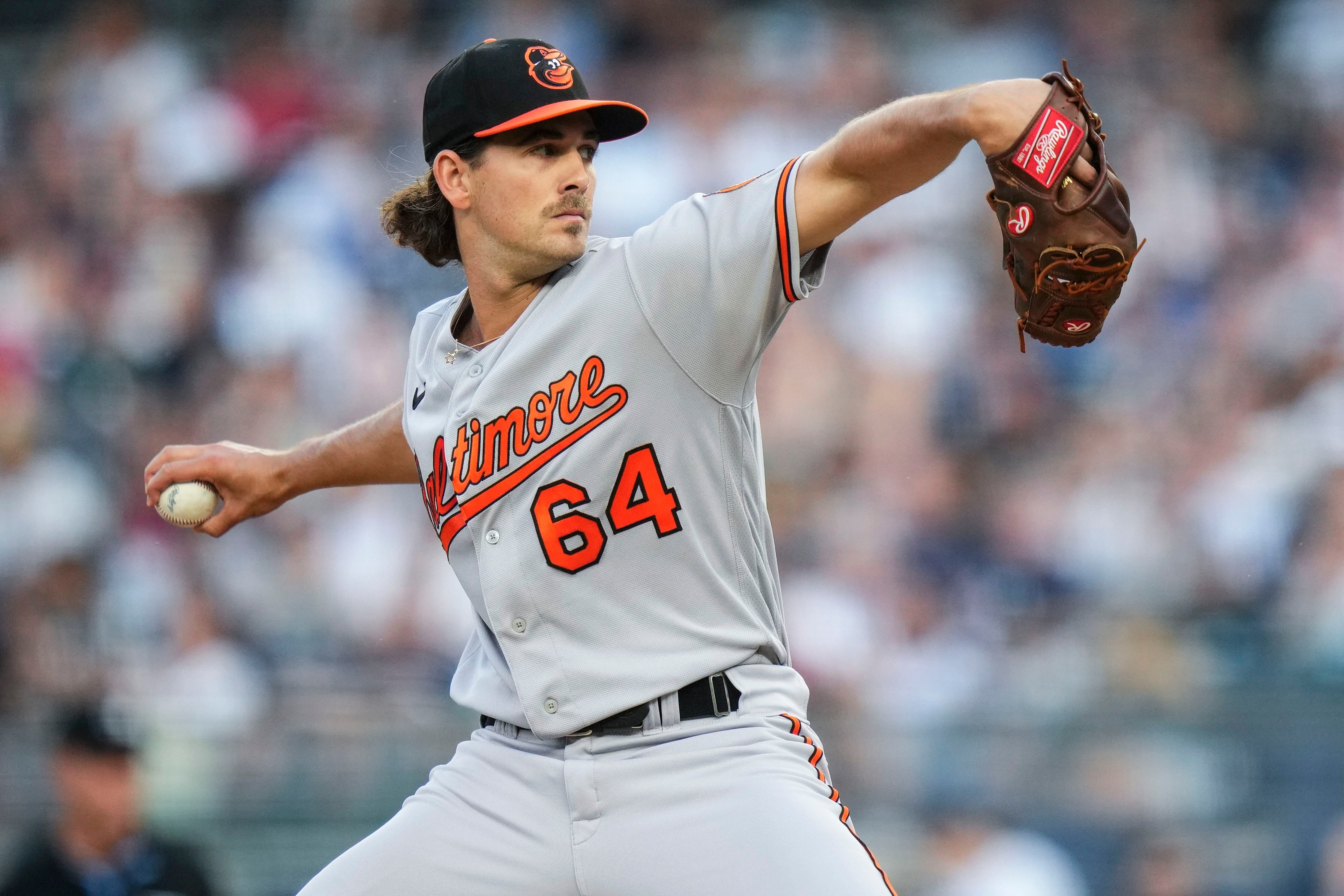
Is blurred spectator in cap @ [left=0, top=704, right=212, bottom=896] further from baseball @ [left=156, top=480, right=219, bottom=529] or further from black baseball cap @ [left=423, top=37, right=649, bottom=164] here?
black baseball cap @ [left=423, top=37, right=649, bottom=164]

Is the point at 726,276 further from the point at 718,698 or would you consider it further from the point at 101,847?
the point at 101,847

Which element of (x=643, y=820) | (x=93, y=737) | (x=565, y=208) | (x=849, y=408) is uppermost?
(x=849, y=408)

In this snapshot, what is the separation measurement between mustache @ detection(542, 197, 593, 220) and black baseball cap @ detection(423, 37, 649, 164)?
0.14 m

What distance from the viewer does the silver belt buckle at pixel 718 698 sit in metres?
2.46

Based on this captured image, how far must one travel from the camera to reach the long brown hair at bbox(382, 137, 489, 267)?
2906 mm

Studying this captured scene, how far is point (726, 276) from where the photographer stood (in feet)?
7.83

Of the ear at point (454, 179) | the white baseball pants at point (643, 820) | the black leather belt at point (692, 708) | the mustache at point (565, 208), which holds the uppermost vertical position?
the ear at point (454, 179)

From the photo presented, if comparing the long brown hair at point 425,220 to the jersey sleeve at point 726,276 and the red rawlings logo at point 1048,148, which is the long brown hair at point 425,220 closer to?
the jersey sleeve at point 726,276

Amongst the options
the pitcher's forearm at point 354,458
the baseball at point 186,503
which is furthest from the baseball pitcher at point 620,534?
the baseball at point 186,503

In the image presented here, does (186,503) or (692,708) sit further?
(186,503)

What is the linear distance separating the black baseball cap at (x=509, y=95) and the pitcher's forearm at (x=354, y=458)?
0.58 meters

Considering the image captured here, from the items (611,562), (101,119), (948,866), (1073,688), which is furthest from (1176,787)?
(101,119)

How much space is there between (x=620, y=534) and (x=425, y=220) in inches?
32.0

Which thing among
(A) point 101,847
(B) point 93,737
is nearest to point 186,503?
(B) point 93,737
